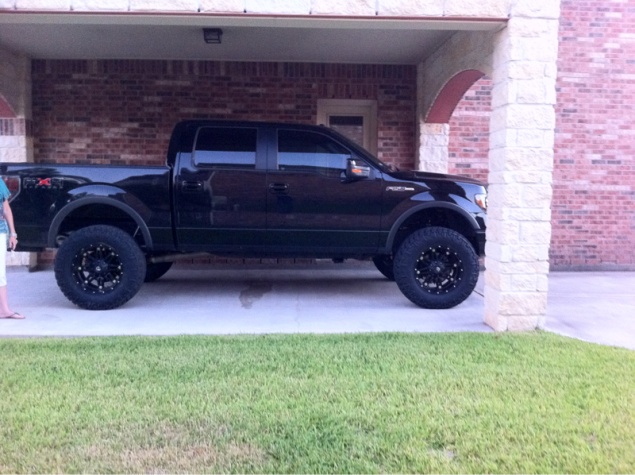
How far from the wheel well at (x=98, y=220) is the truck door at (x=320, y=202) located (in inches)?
61.4

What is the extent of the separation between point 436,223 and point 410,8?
2.55 m

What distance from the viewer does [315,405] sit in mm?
3994

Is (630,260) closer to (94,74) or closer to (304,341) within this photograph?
(304,341)

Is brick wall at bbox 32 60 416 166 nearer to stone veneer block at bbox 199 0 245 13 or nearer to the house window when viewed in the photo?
the house window

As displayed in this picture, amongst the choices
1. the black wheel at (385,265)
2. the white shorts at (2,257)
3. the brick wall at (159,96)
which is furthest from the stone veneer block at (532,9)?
the white shorts at (2,257)

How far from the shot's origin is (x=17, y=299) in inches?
289

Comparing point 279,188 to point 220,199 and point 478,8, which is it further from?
point 478,8

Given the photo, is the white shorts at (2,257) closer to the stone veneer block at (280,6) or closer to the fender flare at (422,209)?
the stone veneer block at (280,6)

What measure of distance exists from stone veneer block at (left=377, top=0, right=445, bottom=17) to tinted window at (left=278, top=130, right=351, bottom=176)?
1731 millimetres

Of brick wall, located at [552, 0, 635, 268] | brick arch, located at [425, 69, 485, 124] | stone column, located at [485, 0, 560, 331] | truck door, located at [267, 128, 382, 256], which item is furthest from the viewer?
brick wall, located at [552, 0, 635, 268]

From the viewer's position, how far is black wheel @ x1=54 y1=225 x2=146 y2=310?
665cm

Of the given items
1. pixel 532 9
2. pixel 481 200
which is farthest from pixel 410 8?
pixel 481 200

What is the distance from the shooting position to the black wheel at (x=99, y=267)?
665cm

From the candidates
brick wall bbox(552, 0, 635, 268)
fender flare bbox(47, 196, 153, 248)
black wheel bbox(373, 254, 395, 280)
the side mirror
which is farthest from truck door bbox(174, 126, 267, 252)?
brick wall bbox(552, 0, 635, 268)
